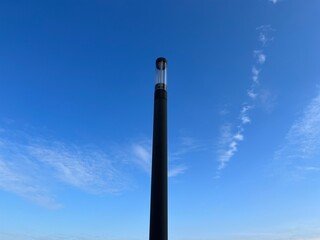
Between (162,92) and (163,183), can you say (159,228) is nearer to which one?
(163,183)

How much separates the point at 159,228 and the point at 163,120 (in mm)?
2618

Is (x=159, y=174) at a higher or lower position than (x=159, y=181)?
higher

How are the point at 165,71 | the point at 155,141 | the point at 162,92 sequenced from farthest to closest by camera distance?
1. the point at 165,71
2. the point at 162,92
3. the point at 155,141

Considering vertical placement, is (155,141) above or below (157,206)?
above

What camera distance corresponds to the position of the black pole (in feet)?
23.6

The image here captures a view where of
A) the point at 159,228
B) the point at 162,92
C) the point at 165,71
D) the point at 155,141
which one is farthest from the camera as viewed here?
the point at 165,71

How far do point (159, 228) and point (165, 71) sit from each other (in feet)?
14.2

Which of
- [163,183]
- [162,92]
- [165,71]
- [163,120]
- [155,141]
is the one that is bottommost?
[163,183]

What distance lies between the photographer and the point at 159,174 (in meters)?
7.47

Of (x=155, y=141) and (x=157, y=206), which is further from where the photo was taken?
(x=155, y=141)

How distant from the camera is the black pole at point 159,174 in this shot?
720 cm

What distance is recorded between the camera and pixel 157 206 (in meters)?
7.28

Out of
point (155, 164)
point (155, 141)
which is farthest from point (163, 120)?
point (155, 164)

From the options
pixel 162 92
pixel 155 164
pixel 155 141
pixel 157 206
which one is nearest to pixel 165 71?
pixel 162 92
